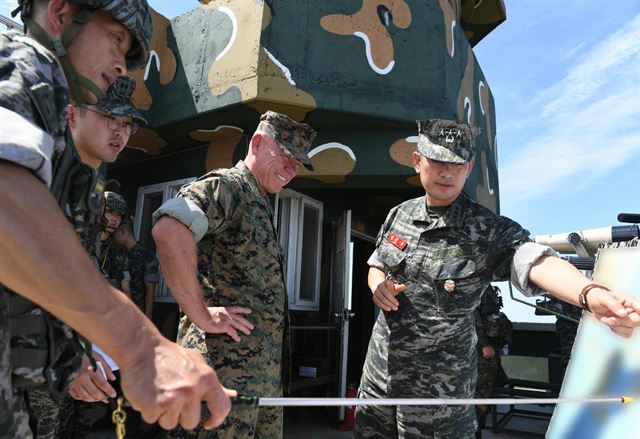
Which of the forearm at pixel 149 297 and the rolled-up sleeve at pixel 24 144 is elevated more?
the rolled-up sleeve at pixel 24 144

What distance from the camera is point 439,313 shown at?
2.32m

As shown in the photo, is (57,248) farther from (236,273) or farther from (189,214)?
(236,273)

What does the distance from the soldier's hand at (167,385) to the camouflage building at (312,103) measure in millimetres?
4401

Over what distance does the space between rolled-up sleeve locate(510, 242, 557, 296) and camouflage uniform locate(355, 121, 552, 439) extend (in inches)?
0.4

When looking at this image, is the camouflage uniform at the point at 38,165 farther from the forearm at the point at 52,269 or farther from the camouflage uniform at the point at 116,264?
the camouflage uniform at the point at 116,264

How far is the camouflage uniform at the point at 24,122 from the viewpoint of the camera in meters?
0.82

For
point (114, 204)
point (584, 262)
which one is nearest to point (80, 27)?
point (114, 204)

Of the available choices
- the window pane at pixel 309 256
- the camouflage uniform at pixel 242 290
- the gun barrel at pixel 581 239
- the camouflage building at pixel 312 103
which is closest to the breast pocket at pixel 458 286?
the camouflage uniform at pixel 242 290

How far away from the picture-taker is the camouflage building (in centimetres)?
525

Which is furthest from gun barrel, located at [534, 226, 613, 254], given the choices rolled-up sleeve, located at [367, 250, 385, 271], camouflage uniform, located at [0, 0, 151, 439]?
camouflage uniform, located at [0, 0, 151, 439]

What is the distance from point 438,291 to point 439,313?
0.11m

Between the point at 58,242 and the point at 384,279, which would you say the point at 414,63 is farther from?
the point at 58,242

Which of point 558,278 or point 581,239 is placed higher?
point 581,239

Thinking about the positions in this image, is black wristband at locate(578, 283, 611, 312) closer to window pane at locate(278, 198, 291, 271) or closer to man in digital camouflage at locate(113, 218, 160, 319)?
man in digital camouflage at locate(113, 218, 160, 319)
